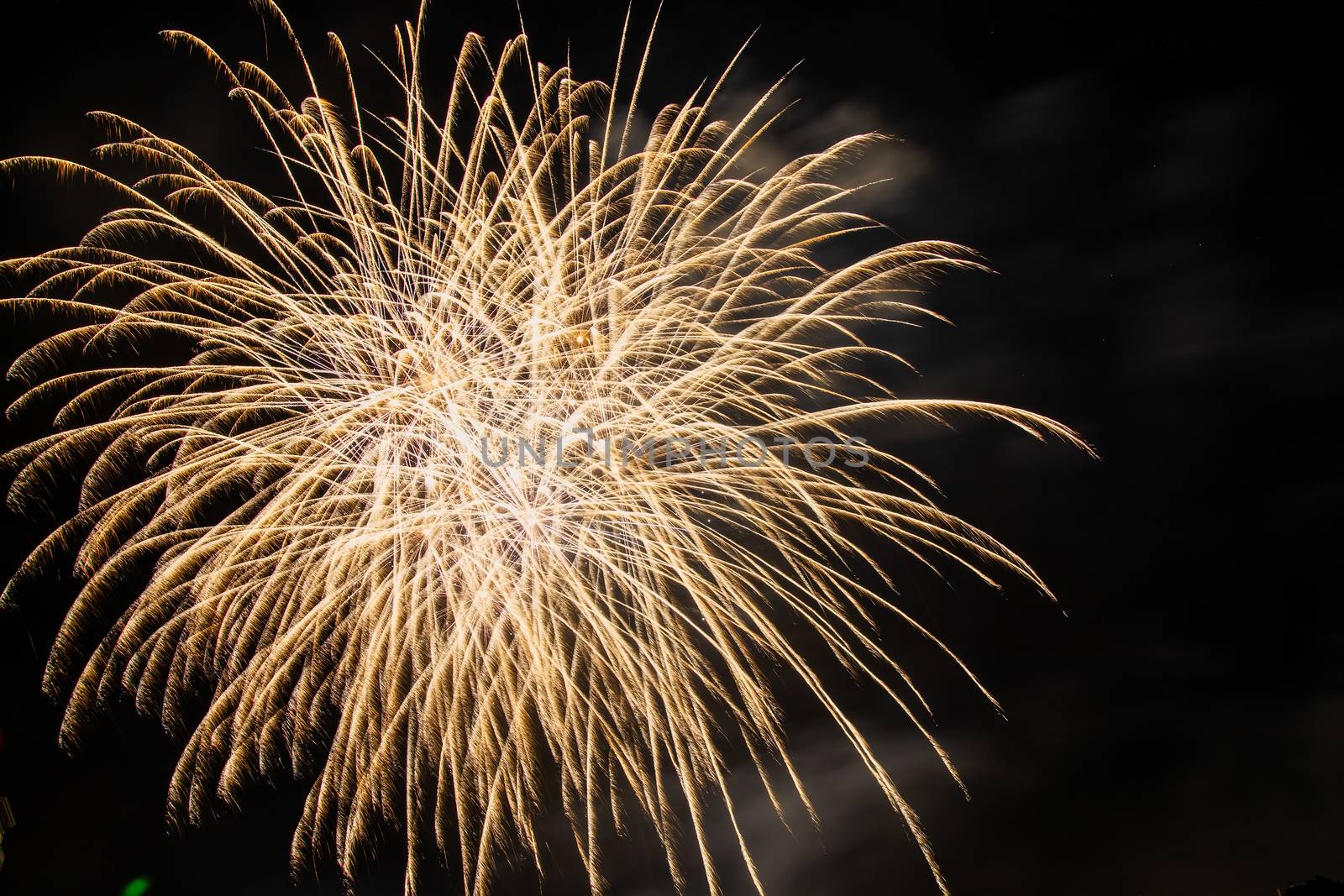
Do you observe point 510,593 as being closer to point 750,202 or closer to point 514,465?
point 514,465

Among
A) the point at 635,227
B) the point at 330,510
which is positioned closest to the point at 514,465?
the point at 330,510

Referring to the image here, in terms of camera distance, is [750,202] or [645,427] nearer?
[645,427]

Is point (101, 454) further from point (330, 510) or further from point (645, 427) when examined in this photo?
point (645, 427)

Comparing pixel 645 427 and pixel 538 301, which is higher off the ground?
pixel 538 301

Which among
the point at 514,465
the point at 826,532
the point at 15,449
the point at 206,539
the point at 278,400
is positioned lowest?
the point at 826,532

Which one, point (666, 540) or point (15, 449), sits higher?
point (15, 449)

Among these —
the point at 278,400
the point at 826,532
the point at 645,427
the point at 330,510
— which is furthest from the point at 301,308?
the point at 826,532

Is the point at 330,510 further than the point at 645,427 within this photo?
Yes

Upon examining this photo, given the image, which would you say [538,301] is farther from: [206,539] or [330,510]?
[206,539]

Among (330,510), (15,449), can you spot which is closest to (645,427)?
(330,510)
